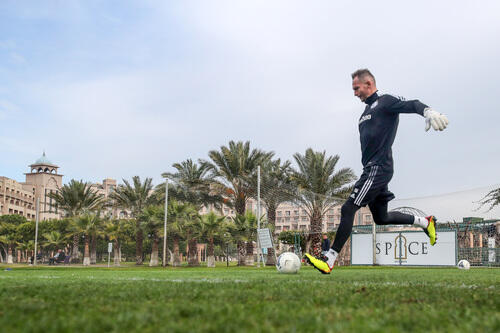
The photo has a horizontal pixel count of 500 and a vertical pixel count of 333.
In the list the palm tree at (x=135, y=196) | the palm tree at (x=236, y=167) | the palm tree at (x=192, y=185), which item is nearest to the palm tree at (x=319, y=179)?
the palm tree at (x=236, y=167)

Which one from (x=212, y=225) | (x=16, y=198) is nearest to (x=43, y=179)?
(x=16, y=198)

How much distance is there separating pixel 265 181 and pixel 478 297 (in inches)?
1232

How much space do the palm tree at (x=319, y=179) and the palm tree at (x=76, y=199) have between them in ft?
79.1

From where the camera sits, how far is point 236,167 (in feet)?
119

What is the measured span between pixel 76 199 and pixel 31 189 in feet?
234

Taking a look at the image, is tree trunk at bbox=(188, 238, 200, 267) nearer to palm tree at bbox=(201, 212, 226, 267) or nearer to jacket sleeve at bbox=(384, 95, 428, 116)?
palm tree at bbox=(201, 212, 226, 267)

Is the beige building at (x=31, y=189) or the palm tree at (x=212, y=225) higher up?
the beige building at (x=31, y=189)

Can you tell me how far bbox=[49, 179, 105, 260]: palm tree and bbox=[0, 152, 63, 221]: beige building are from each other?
52.8 meters

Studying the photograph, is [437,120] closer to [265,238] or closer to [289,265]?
[289,265]

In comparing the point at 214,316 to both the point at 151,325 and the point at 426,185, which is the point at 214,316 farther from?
the point at 426,185

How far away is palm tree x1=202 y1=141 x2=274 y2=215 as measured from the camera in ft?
119

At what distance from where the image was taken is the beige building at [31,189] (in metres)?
97.8

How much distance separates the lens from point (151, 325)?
2018 mm

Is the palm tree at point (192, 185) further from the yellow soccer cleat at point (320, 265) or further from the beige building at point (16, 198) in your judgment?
the beige building at point (16, 198)
